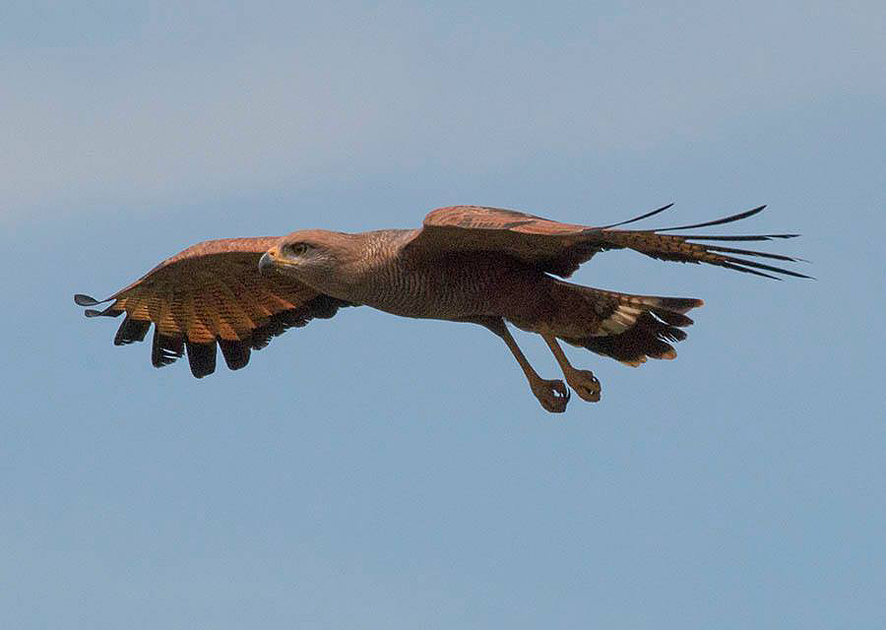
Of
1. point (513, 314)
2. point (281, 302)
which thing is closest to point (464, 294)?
point (513, 314)

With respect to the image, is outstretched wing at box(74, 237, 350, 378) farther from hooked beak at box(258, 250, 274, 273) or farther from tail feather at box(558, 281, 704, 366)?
tail feather at box(558, 281, 704, 366)

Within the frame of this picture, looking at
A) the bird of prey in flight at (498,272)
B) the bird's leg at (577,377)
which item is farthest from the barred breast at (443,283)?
the bird's leg at (577,377)

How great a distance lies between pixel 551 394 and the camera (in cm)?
1288

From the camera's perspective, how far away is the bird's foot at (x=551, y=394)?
506 inches

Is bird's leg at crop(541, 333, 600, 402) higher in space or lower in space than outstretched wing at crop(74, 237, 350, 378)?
lower

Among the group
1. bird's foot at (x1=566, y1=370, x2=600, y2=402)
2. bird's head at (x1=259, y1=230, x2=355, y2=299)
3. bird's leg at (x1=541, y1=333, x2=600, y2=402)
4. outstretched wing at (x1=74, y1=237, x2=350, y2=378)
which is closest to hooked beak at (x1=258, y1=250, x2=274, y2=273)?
bird's head at (x1=259, y1=230, x2=355, y2=299)

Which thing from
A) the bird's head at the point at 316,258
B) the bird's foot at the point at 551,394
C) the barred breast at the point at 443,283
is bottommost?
the bird's foot at the point at 551,394

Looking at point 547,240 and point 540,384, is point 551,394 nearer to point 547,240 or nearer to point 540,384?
point 540,384

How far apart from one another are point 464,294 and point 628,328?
1.38 m

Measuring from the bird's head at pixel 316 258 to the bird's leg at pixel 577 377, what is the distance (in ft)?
5.18

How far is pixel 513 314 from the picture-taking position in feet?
40.2

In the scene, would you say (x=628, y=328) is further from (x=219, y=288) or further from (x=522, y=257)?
(x=219, y=288)

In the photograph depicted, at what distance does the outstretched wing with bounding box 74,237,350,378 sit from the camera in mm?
14047

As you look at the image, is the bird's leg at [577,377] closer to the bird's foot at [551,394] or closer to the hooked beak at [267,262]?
the bird's foot at [551,394]
